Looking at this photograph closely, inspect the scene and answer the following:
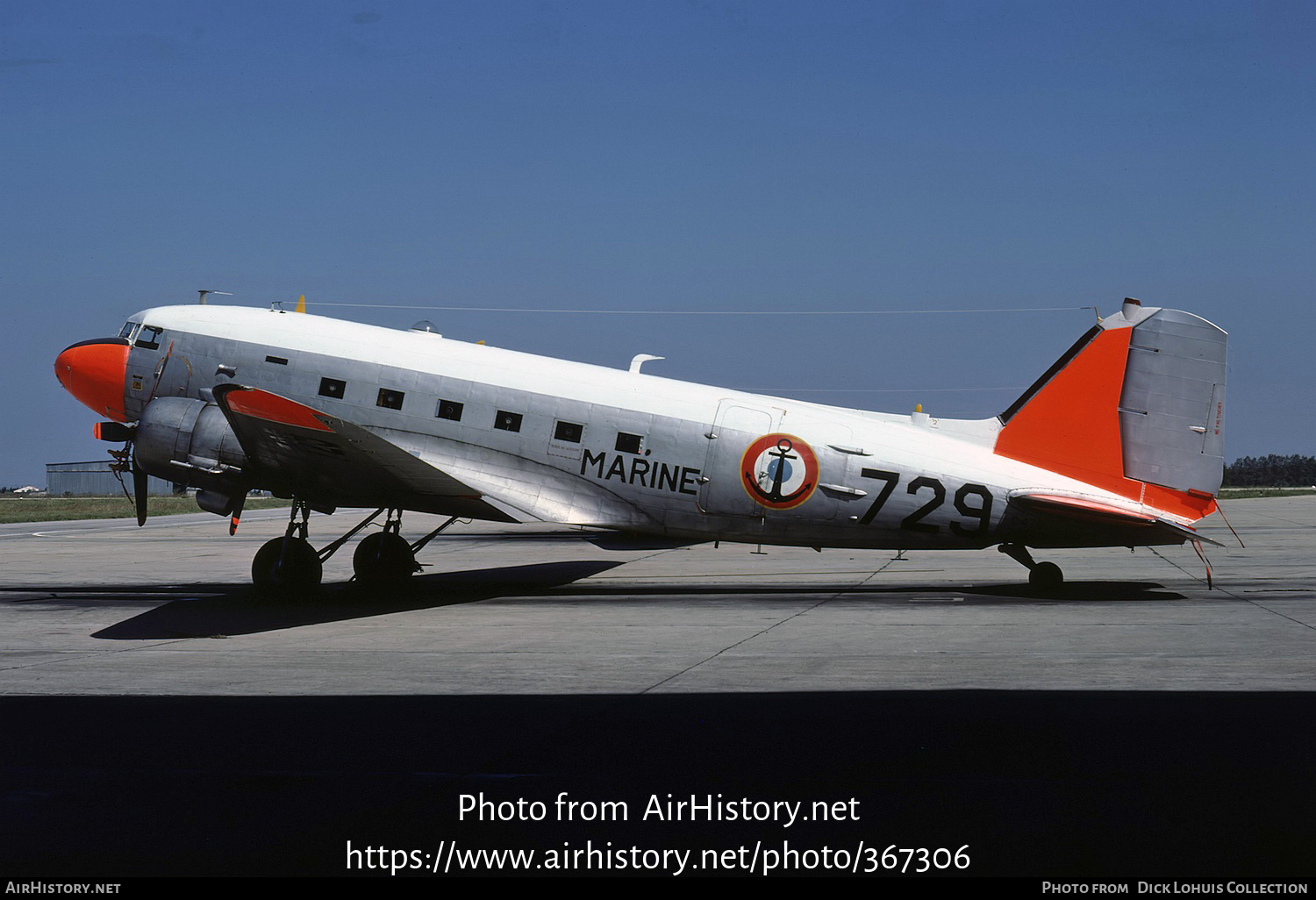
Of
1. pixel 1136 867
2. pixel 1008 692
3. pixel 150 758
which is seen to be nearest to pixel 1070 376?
pixel 1008 692

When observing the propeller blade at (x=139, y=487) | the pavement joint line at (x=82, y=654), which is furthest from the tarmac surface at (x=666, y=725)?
the propeller blade at (x=139, y=487)

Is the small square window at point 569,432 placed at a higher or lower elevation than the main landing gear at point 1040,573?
higher

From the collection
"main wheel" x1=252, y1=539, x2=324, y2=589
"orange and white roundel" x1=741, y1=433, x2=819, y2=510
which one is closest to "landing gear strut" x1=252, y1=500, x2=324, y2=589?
"main wheel" x1=252, y1=539, x2=324, y2=589

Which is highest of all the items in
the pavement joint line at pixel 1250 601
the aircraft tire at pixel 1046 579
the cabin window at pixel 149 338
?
the cabin window at pixel 149 338

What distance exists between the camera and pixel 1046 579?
1797 centimetres

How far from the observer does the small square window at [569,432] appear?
18031 mm

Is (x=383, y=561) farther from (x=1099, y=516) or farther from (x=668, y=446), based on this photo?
(x=1099, y=516)

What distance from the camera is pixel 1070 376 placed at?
57.1 ft

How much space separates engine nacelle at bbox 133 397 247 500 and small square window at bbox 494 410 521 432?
4102mm

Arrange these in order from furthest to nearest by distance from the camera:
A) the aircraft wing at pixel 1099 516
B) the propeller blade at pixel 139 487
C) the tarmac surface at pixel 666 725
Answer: the propeller blade at pixel 139 487
the aircraft wing at pixel 1099 516
the tarmac surface at pixel 666 725

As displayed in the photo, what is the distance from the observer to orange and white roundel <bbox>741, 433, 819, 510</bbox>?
17484 mm

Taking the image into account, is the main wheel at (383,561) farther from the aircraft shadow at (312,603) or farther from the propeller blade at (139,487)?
the propeller blade at (139,487)

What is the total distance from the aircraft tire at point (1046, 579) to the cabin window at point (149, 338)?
52.6ft

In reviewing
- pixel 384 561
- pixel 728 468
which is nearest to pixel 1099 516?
pixel 728 468
